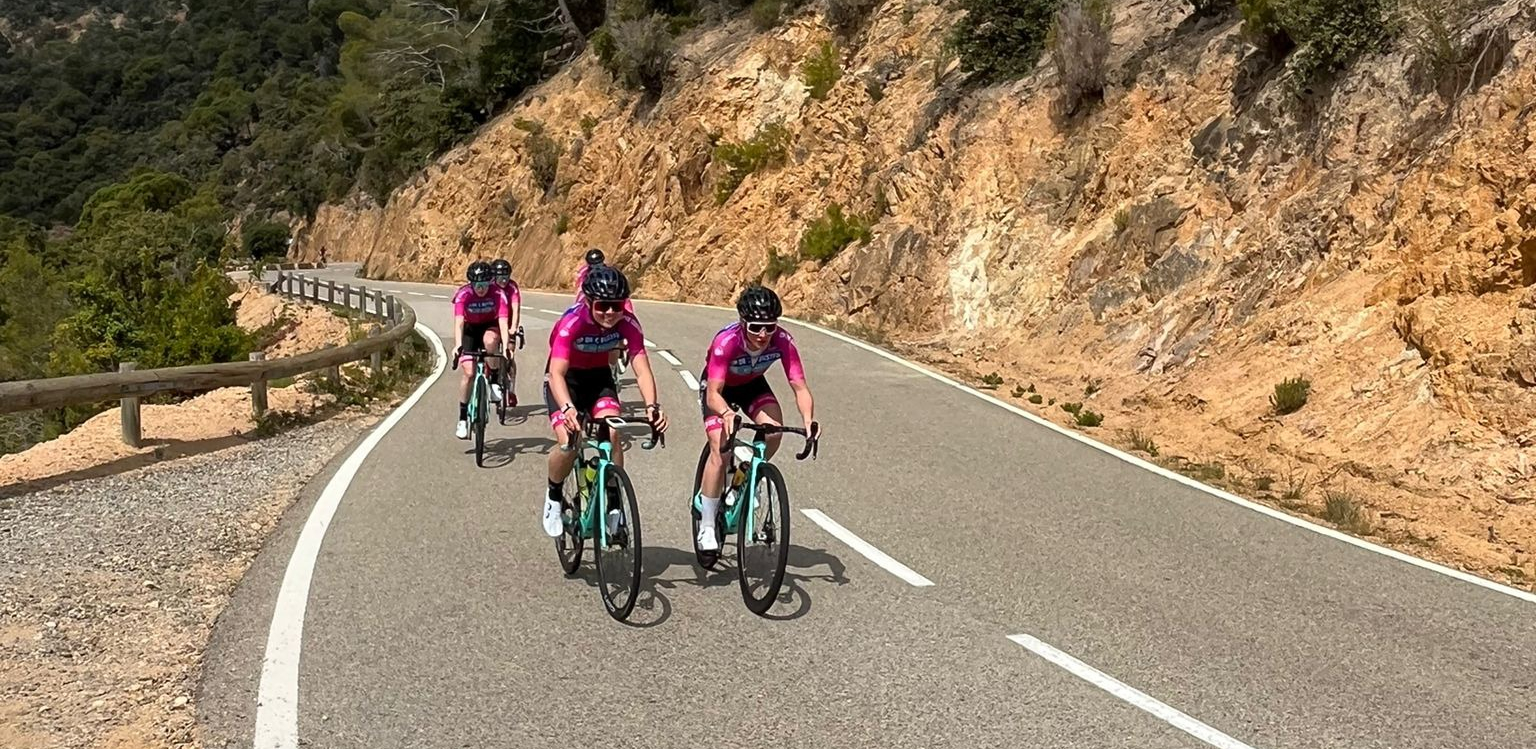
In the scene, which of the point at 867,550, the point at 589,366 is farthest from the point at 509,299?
the point at 867,550

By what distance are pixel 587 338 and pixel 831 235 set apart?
71.2 ft

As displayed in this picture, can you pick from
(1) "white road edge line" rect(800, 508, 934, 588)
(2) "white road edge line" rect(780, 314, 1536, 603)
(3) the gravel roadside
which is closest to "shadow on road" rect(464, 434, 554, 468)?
(3) the gravel roadside

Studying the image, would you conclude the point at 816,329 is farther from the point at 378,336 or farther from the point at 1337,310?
the point at 1337,310

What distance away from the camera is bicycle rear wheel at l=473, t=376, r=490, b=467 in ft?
36.1

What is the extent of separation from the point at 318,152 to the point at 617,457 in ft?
241

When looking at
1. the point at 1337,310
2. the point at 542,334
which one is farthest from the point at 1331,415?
the point at 542,334

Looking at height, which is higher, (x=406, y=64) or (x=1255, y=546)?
(x=406, y=64)

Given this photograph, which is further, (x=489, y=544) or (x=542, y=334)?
(x=542, y=334)

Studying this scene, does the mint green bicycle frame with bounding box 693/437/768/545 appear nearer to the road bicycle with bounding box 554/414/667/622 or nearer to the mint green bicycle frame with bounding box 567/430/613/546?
the road bicycle with bounding box 554/414/667/622

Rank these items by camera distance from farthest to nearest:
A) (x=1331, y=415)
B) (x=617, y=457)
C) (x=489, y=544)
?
(x=1331, y=415), (x=489, y=544), (x=617, y=457)

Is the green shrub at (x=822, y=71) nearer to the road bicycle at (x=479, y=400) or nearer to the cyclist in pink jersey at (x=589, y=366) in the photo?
the road bicycle at (x=479, y=400)

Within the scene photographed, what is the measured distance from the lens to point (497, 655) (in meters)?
5.80

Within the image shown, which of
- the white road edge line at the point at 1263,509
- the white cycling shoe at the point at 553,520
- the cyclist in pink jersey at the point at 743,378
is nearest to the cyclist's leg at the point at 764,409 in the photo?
the cyclist in pink jersey at the point at 743,378

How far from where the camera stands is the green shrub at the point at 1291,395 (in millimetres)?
12336
